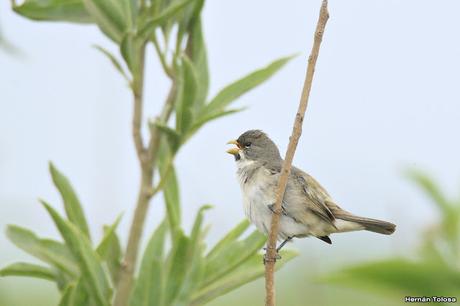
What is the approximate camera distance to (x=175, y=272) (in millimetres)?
2637

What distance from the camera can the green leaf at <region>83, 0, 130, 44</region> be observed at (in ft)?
8.79

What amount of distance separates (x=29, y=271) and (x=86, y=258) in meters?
0.36

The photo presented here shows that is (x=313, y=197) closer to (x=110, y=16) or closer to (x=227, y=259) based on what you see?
(x=227, y=259)

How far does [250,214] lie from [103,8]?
4.65 feet

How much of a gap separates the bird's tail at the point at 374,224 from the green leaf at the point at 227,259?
1.02 m

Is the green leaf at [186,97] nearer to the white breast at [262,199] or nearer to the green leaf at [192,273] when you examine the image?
the green leaf at [192,273]

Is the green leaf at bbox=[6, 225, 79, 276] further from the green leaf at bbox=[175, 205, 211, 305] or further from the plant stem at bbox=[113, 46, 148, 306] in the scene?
the green leaf at bbox=[175, 205, 211, 305]

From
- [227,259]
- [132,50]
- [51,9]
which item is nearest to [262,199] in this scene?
[227,259]

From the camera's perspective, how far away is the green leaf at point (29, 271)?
2.64 metres

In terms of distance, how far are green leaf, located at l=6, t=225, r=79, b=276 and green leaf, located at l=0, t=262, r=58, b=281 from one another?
0.19 ft

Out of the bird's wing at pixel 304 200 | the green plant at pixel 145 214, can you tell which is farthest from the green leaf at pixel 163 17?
the bird's wing at pixel 304 200

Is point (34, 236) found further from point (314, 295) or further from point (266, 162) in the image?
point (314, 295)

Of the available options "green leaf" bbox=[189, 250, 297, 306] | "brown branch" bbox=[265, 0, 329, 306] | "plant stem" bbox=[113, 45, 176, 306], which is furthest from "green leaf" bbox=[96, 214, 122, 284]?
"brown branch" bbox=[265, 0, 329, 306]

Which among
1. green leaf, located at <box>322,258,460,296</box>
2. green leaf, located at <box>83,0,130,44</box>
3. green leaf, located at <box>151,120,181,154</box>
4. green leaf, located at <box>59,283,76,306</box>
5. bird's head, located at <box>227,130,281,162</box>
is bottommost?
green leaf, located at <box>322,258,460,296</box>
